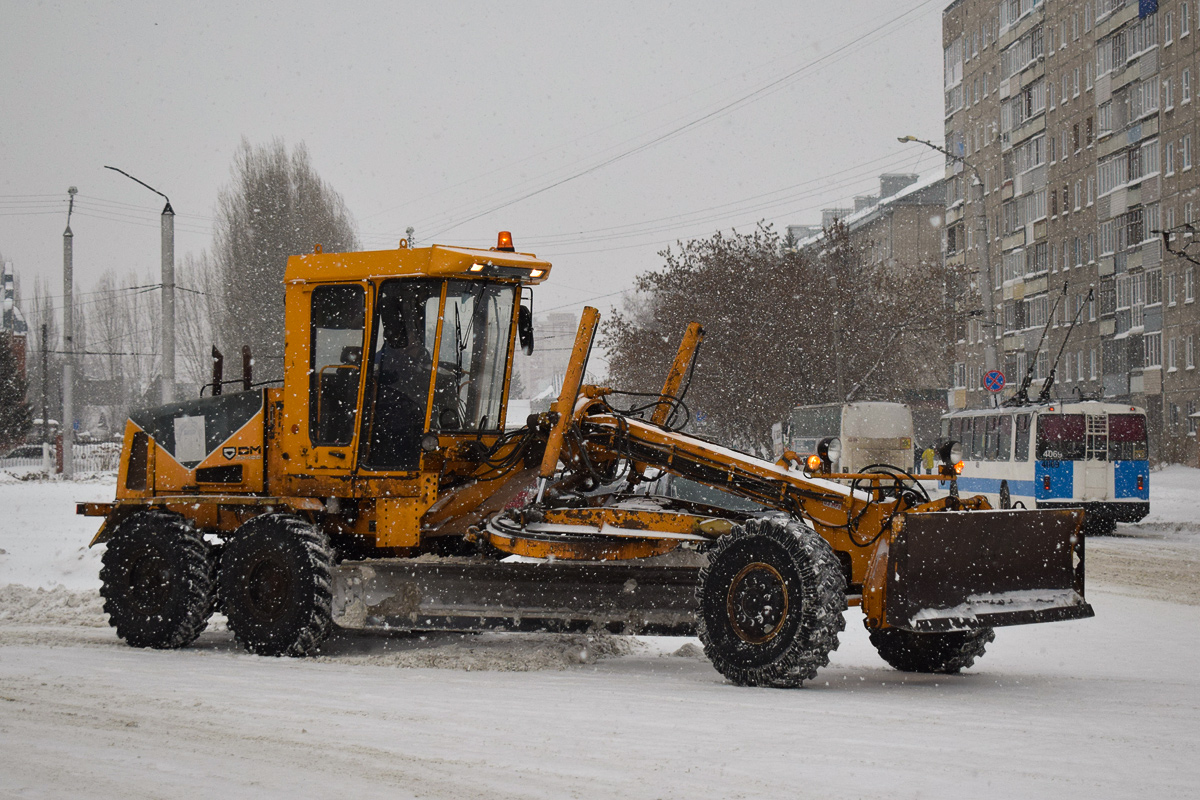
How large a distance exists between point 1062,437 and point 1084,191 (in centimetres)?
3730

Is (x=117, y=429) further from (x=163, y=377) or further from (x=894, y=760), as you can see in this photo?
(x=894, y=760)

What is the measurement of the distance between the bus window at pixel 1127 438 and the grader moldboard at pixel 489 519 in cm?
1861

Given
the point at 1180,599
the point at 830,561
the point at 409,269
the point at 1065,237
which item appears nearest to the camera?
the point at 830,561

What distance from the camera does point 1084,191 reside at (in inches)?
2384

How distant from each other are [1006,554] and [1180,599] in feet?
Result: 25.0

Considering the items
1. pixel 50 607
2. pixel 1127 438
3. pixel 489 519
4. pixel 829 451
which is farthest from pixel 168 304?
pixel 1127 438

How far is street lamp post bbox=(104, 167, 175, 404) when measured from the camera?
22484 mm

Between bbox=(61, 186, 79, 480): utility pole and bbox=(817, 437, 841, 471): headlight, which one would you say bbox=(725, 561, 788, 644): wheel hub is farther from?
bbox=(61, 186, 79, 480): utility pole

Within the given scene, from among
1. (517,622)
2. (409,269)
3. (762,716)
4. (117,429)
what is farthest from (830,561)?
(117,429)

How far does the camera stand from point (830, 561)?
7945 millimetres

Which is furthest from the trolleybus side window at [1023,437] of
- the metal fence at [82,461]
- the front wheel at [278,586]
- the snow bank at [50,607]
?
the metal fence at [82,461]

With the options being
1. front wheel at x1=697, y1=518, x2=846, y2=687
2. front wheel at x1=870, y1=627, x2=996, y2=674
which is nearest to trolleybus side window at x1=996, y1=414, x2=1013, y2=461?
front wheel at x1=870, y1=627, x2=996, y2=674

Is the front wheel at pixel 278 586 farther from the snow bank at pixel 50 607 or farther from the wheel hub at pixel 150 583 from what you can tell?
the snow bank at pixel 50 607

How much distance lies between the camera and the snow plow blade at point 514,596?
29.8ft
